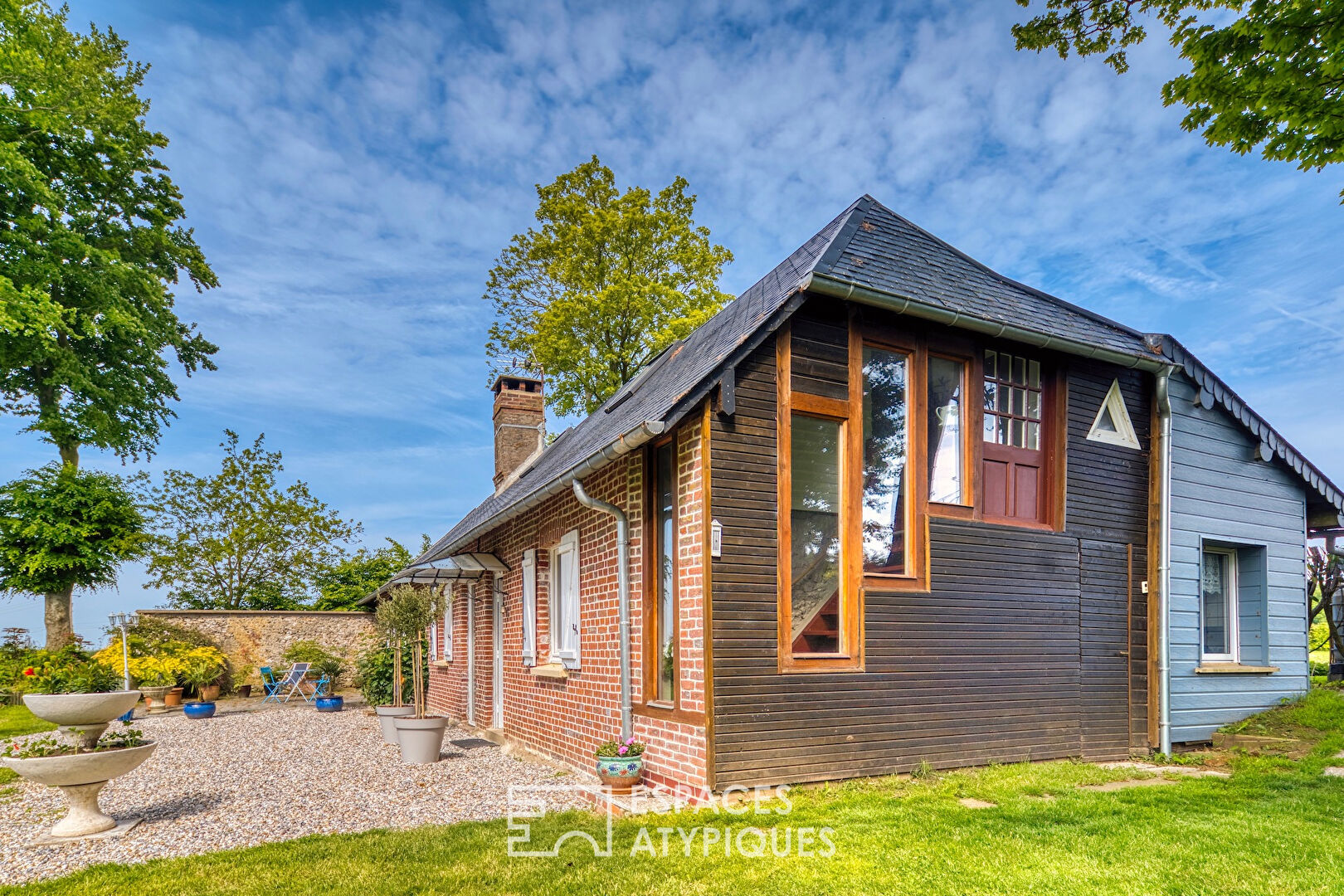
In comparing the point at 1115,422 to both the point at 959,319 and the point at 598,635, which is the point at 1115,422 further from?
the point at 598,635

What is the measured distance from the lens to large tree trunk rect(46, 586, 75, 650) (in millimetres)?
18719

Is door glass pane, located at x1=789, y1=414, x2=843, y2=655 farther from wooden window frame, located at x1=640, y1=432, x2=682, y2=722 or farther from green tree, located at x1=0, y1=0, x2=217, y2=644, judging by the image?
green tree, located at x1=0, y1=0, x2=217, y2=644

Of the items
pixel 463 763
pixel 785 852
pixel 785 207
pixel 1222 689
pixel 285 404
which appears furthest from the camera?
pixel 285 404

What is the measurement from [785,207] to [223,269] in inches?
723

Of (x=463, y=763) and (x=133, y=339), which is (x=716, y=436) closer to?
(x=463, y=763)

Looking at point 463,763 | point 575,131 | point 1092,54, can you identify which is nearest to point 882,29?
point 1092,54

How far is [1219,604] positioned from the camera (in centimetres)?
958

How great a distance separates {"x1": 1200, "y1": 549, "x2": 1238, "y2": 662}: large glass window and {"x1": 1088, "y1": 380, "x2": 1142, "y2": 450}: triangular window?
2.05 metres

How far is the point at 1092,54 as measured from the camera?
808 cm

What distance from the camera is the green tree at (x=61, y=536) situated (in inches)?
709

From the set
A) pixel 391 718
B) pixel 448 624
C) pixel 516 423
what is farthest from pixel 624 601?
pixel 516 423

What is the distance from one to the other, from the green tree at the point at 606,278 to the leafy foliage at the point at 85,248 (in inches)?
372

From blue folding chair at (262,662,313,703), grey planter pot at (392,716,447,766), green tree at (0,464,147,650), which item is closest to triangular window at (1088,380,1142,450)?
grey planter pot at (392,716,447,766)

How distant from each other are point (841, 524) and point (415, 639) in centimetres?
698
